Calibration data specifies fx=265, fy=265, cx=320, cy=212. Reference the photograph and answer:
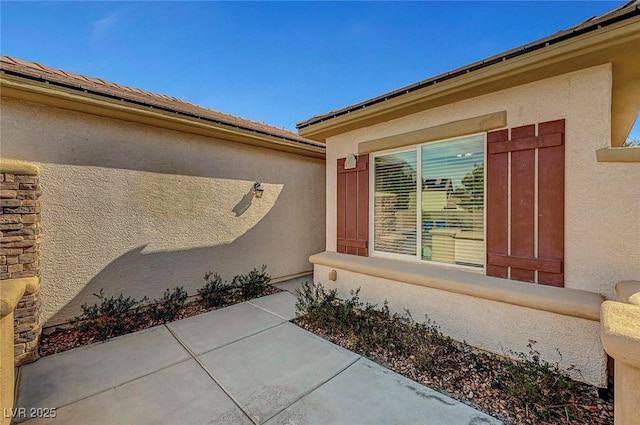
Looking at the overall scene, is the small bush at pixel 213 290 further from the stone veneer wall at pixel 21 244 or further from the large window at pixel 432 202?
the large window at pixel 432 202

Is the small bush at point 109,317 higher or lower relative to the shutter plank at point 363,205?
lower

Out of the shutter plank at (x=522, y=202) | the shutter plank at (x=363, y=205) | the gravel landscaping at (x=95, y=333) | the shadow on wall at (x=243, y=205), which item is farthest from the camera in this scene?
the shadow on wall at (x=243, y=205)

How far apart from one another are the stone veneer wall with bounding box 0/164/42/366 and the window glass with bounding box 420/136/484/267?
646 cm

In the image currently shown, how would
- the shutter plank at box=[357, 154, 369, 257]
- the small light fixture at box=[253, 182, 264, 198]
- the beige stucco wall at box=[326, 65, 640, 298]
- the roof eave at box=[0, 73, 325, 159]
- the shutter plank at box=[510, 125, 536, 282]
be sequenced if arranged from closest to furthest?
the beige stucco wall at box=[326, 65, 640, 298]
the shutter plank at box=[510, 125, 536, 282]
the roof eave at box=[0, 73, 325, 159]
the shutter plank at box=[357, 154, 369, 257]
the small light fixture at box=[253, 182, 264, 198]

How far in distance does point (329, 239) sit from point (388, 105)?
362 centimetres

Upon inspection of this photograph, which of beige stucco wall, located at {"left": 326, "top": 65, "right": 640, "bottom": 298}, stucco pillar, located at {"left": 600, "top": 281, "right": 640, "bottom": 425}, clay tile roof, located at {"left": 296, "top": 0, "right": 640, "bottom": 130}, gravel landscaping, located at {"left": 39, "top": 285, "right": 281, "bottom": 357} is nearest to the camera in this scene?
stucco pillar, located at {"left": 600, "top": 281, "right": 640, "bottom": 425}

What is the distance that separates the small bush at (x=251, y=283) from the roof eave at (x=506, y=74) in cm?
456

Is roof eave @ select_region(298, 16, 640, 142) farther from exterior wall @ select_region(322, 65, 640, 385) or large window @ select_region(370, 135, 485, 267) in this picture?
large window @ select_region(370, 135, 485, 267)

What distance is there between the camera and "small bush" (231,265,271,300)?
6914mm

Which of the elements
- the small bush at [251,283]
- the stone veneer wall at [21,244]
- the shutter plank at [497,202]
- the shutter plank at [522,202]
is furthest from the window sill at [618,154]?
the stone veneer wall at [21,244]

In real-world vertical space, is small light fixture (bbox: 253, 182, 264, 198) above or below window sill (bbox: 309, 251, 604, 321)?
above

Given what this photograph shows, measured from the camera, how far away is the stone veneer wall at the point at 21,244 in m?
3.83

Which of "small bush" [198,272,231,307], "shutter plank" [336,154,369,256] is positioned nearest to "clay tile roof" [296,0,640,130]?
"shutter plank" [336,154,369,256]

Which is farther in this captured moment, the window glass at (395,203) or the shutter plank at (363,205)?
the shutter plank at (363,205)
